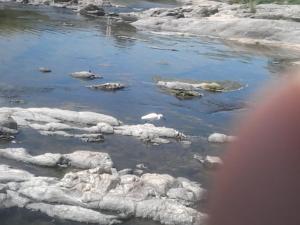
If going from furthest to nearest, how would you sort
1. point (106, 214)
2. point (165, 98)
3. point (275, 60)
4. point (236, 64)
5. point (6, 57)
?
point (275, 60)
point (236, 64)
point (6, 57)
point (165, 98)
point (106, 214)

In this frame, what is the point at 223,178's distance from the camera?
1.48 metres

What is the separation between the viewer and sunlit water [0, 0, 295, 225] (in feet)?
40.5

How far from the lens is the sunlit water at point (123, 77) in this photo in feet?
40.5

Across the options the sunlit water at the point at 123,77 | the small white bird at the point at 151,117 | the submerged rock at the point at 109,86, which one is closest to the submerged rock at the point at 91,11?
the sunlit water at the point at 123,77

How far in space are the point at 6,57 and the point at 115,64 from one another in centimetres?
427

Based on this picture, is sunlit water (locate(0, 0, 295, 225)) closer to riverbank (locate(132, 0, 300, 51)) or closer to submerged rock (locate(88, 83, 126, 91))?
submerged rock (locate(88, 83, 126, 91))

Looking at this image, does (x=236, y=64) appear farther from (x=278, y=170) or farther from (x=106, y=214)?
(x=278, y=170)

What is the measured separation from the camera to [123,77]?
20188 mm

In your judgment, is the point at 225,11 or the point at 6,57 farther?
the point at 225,11

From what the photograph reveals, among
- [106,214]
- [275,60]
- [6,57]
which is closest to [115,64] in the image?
[6,57]

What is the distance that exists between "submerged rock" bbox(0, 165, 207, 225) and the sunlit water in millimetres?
328

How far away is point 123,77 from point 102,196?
11.0 metres

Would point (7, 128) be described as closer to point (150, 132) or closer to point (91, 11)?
point (150, 132)

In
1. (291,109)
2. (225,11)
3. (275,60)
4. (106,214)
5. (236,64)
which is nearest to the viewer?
(291,109)
